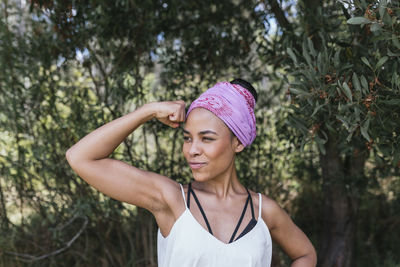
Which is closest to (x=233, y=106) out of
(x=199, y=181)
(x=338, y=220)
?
(x=199, y=181)

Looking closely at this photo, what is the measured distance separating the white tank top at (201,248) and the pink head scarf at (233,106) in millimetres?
475

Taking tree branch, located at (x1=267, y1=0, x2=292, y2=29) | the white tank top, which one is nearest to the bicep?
the white tank top

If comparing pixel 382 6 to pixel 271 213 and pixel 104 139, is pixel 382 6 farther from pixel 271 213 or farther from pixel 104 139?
pixel 104 139

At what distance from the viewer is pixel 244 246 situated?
84.2 inches

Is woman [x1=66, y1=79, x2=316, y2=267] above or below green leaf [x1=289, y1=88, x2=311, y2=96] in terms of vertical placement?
below

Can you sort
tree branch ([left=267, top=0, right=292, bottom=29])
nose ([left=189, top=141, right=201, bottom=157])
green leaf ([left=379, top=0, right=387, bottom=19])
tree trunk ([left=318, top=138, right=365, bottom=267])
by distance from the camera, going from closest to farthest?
green leaf ([left=379, top=0, right=387, bottom=19]), nose ([left=189, top=141, right=201, bottom=157]), tree branch ([left=267, top=0, right=292, bottom=29]), tree trunk ([left=318, top=138, right=365, bottom=267])

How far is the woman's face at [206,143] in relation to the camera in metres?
2.15

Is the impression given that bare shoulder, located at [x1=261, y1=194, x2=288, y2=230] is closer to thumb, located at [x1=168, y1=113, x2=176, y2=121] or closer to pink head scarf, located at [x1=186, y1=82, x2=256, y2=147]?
pink head scarf, located at [x1=186, y1=82, x2=256, y2=147]

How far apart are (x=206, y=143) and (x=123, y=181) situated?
1.43 feet

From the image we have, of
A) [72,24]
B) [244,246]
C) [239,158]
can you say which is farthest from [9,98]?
[244,246]

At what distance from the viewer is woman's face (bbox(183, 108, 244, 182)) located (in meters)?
2.15

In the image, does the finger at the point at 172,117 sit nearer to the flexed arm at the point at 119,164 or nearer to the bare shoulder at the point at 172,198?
the flexed arm at the point at 119,164

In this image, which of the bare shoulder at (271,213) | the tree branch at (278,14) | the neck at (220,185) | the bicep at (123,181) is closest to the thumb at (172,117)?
the bicep at (123,181)

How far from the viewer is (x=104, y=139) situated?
6.83 ft
